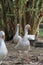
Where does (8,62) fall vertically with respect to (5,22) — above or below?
above

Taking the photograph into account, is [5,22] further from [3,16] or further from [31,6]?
[31,6]

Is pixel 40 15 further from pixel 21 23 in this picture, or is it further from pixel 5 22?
pixel 5 22

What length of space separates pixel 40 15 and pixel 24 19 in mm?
597

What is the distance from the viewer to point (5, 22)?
29.3ft

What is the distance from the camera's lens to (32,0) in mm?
8711

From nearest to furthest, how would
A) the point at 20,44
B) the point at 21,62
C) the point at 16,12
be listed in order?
the point at 21,62, the point at 20,44, the point at 16,12

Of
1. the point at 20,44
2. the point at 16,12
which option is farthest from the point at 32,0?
the point at 20,44

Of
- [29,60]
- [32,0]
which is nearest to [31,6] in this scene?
[32,0]

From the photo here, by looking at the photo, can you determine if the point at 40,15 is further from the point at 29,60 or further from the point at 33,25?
the point at 29,60

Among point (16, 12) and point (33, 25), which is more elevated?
point (16, 12)

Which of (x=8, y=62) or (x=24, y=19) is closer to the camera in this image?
(x=8, y=62)

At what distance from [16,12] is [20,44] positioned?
8.70ft

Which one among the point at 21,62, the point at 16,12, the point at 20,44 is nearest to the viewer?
the point at 21,62

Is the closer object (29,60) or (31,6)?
(29,60)
